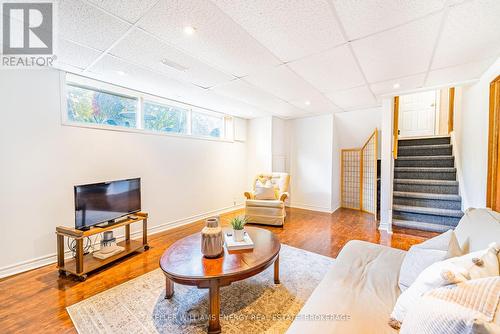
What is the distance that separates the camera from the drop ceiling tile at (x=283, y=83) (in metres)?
2.55

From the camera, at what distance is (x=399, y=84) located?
296 centimetres

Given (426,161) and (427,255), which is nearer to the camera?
(427,255)

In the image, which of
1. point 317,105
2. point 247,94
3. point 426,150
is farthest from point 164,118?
point 426,150

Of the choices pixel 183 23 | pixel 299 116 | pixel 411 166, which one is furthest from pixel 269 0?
pixel 411 166

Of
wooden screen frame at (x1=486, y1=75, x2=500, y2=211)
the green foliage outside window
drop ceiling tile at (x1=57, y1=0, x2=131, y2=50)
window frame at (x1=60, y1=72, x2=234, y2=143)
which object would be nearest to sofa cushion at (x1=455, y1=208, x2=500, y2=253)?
wooden screen frame at (x1=486, y1=75, x2=500, y2=211)

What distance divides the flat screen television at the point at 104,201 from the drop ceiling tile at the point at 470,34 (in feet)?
11.7

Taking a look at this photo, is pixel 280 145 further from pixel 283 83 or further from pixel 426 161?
pixel 426 161

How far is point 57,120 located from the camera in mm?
2461

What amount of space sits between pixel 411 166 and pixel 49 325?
227 inches

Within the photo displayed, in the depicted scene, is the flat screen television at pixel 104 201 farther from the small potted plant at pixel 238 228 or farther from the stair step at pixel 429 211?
the stair step at pixel 429 211

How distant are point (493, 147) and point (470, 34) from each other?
1.39 metres

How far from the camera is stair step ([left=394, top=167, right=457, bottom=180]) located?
12.6 ft

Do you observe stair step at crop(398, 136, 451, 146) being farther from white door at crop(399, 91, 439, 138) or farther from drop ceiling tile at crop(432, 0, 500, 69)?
drop ceiling tile at crop(432, 0, 500, 69)

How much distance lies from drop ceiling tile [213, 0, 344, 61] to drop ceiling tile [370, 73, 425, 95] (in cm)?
152
